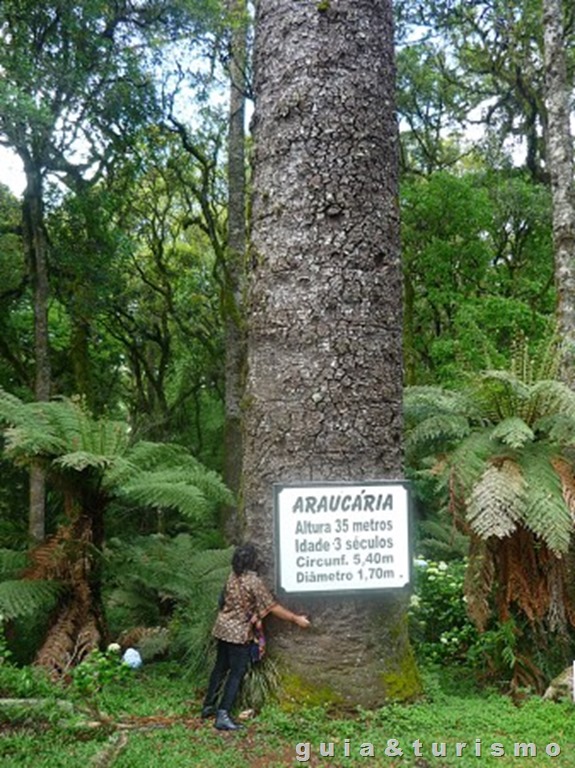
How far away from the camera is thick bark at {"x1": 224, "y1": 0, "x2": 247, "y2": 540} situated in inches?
508

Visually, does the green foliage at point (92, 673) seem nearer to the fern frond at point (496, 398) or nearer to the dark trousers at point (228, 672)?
the dark trousers at point (228, 672)

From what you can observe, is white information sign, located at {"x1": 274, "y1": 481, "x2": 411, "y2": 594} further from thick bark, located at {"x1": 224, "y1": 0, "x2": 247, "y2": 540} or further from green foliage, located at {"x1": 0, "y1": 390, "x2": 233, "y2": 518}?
thick bark, located at {"x1": 224, "y1": 0, "x2": 247, "y2": 540}

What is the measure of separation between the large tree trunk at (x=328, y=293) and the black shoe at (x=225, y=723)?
0.42 metres

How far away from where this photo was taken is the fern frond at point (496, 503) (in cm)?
431

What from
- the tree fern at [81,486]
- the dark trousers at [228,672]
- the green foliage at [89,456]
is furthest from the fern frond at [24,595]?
the dark trousers at [228,672]

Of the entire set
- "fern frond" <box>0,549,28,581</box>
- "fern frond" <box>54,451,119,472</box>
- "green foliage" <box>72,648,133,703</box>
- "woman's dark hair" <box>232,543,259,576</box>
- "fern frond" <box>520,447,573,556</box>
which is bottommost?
"green foliage" <box>72,648,133,703</box>

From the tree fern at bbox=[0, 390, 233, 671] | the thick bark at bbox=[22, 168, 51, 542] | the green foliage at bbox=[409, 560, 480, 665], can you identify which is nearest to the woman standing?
the tree fern at bbox=[0, 390, 233, 671]

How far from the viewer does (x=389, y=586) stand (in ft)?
14.0

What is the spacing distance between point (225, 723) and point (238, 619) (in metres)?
0.54

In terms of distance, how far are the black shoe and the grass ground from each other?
0.04 meters

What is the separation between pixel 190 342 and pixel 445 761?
1903cm

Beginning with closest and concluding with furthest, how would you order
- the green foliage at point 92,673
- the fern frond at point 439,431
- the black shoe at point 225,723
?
the green foliage at point 92,673, the black shoe at point 225,723, the fern frond at point 439,431

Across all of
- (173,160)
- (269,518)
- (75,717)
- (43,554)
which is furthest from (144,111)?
(75,717)

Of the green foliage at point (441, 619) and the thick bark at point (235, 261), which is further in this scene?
the thick bark at point (235, 261)
